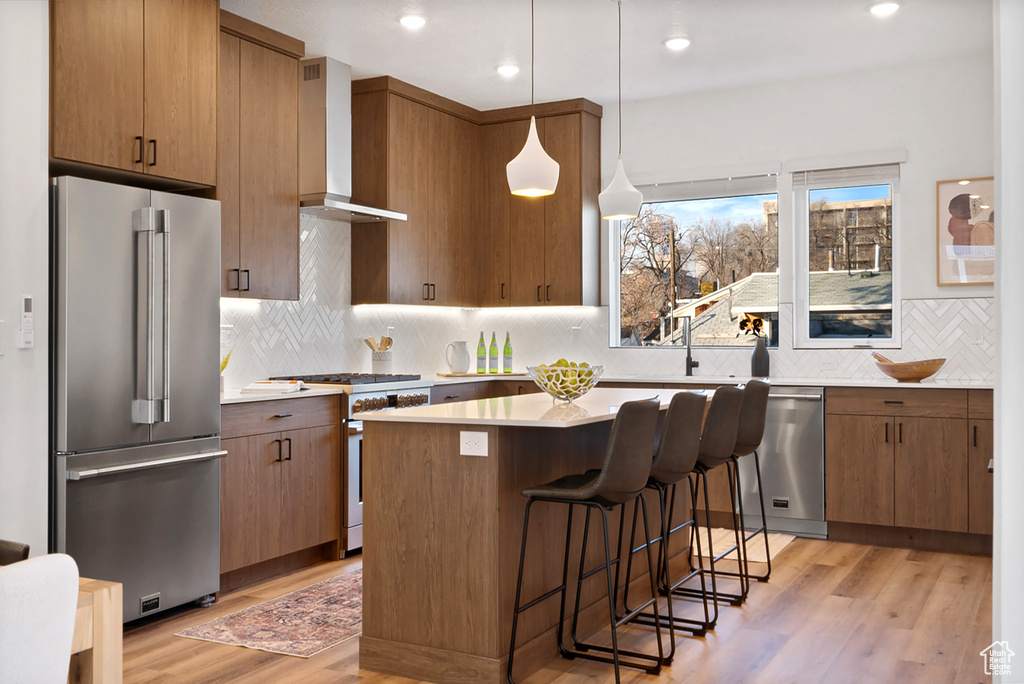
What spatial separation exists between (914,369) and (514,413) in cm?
306

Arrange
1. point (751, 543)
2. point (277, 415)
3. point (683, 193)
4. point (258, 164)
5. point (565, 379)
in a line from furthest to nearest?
point (683, 193) < point (751, 543) < point (258, 164) < point (277, 415) < point (565, 379)

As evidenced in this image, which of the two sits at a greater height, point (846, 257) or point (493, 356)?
point (846, 257)

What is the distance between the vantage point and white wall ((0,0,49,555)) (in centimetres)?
319

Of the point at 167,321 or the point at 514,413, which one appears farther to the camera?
the point at 167,321

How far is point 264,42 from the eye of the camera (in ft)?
15.3

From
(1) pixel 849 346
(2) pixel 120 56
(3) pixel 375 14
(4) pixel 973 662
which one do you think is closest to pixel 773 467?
(1) pixel 849 346

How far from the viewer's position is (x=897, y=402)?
4973mm

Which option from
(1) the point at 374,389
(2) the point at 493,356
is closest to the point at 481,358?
(2) the point at 493,356

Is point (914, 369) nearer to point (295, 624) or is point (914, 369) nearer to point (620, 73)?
point (620, 73)

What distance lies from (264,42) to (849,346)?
4000 mm

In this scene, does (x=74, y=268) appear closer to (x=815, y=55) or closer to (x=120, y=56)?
(x=120, y=56)

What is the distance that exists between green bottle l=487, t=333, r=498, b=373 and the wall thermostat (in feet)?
12.2

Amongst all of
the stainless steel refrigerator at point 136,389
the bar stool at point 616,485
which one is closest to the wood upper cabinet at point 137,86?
the stainless steel refrigerator at point 136,389

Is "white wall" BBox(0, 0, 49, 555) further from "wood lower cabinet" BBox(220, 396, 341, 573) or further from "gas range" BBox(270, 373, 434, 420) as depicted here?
"gas range" BBox(270, 373, 434, 420)
